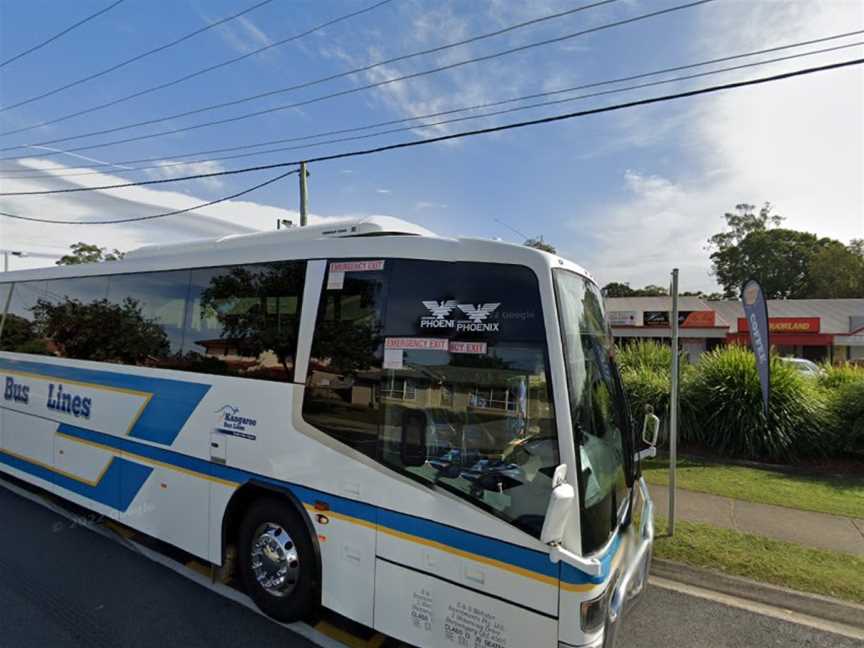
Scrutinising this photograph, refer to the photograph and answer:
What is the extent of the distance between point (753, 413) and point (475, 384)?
8.34m

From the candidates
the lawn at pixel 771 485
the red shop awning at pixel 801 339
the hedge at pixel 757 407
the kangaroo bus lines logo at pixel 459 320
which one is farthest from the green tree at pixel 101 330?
the red shop awning at pixel 801 339

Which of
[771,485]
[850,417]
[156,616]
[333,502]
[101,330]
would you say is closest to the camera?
[333,502]

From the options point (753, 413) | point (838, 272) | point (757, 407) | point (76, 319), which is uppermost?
point (838, 272)

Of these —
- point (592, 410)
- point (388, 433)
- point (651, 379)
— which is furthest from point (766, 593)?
point (651, 379)

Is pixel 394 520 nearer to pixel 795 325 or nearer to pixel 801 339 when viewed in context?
pixel 795 325

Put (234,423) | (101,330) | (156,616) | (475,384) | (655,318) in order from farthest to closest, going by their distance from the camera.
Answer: (655,318)
(101,330)
(234,423)
(156,616)
(475,384)

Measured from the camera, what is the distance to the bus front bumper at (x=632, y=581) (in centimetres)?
276

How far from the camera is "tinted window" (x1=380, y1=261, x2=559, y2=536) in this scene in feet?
9.10

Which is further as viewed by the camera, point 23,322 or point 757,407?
point 757,407

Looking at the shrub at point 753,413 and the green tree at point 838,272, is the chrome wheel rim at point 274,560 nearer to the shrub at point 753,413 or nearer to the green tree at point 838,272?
the shrub at point 753,413

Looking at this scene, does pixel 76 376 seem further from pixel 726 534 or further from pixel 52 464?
pixel 726 534

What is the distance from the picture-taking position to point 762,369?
26.5 feet

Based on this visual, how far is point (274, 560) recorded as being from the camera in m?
3.82

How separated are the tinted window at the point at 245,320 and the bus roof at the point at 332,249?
0.39ft
